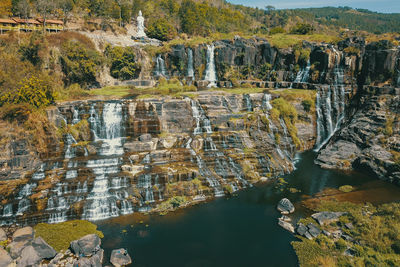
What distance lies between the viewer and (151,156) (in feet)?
96.6

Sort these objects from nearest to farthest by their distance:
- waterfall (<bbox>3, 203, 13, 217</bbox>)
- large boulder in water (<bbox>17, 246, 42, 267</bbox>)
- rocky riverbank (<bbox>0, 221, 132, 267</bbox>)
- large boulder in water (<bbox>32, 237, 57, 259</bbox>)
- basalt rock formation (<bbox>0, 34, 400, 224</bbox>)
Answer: large boulder in water (<bbox>17, 246, 42, 267</bbox>)
rocky riverbank (<bbox>0, 221, 132, 267</bbox>)
large boulder in water (<bbox>32, 237, 57, 259</bbox>)
waterfall (<bbox>3, 203, 13, 217</bbox>)
basalt rock formation (<bbox>0, 34, 400, 224</bbox>)

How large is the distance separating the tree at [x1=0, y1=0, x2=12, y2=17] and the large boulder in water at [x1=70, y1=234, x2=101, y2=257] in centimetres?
5718

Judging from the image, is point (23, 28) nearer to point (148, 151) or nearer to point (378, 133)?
point (148, 151)

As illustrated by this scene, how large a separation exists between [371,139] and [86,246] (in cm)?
3356

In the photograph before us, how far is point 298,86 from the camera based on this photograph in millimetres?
45438

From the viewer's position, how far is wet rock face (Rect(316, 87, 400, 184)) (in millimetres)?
31906

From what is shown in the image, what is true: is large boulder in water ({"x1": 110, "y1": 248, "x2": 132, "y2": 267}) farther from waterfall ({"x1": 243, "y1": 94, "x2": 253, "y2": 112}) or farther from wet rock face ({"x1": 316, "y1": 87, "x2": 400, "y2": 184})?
waterfall ({"x1": 243, "y1": 94, "x2": 253, "y2": 112})

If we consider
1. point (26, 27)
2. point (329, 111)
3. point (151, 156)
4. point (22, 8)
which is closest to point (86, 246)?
point (151, 156)

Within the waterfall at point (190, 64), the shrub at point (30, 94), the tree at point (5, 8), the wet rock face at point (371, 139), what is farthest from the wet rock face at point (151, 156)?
the tree at point (5, 8)

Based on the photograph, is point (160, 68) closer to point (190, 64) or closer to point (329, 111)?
point (190, 64)

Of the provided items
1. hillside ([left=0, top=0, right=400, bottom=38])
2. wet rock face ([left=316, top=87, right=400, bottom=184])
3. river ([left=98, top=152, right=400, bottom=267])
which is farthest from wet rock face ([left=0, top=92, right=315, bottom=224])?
hillside ([left=0, top=0, right=400, bottom=38])

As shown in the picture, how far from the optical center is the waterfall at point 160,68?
53.0 metres

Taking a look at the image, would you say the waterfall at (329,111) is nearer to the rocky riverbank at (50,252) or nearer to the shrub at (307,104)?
the shrub at (307,104)

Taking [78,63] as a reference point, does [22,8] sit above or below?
above
